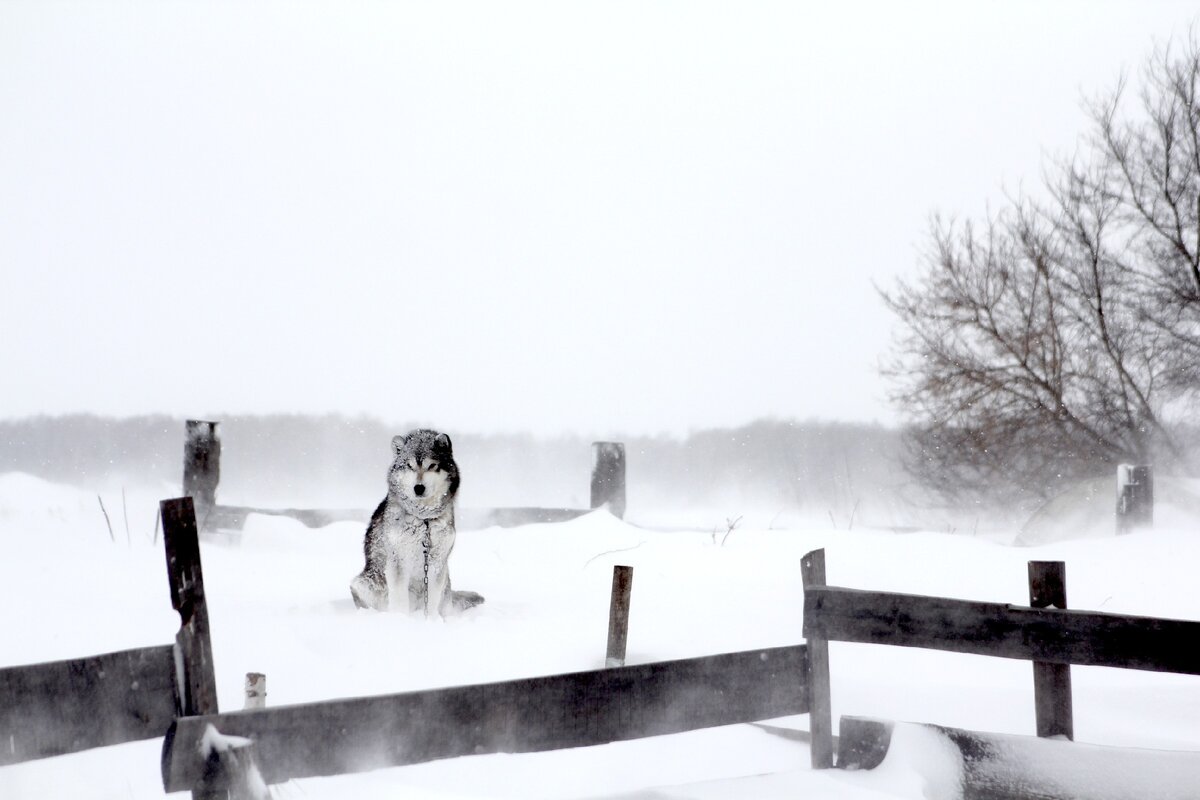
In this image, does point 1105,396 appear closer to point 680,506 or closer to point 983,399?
point 983,399

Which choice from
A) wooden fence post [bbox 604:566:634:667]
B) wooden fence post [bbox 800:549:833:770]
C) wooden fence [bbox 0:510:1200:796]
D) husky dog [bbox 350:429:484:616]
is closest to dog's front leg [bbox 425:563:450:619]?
husky dog [bbox 350:429:484:616]

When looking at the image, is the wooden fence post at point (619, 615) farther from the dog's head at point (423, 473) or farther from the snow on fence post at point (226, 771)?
the snow on fence post at point (226, 771)

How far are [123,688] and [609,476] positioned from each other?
8409 mm

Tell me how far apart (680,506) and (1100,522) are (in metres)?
8.09

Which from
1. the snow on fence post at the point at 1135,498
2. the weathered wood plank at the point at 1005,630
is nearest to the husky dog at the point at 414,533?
the weathered wood plank at the point at 1005,630

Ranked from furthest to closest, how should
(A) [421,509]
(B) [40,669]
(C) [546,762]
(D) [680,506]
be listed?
1. (D) [680,506]
2. (A) [421,509]
3. (C) [546,762]
4. (B) [40,669]

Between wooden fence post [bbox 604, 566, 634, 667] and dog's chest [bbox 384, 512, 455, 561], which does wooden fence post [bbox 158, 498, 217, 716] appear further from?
dog's chest [bbox 384, 512, 455, 561]

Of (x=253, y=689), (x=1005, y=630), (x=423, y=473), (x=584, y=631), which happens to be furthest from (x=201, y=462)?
(x=1005, y=630)

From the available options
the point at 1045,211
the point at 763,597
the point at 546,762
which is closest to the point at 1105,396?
the point at 1045,211

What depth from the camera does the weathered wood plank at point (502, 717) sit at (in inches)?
106

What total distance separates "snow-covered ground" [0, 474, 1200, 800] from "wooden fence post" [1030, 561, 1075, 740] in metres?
0.59

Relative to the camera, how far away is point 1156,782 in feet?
11.3

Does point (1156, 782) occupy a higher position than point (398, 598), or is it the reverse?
point (398, 598)

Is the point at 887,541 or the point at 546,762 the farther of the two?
the point at 887,541
